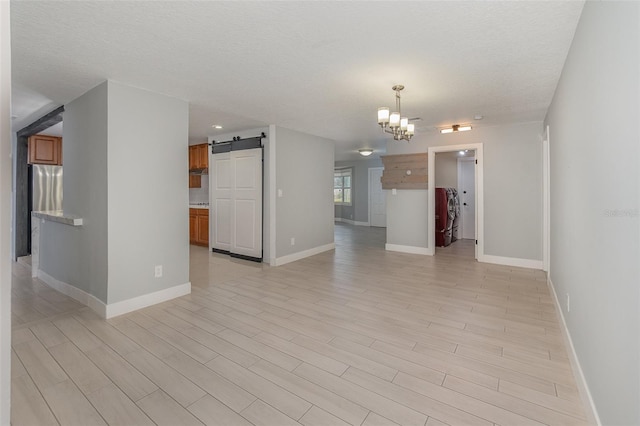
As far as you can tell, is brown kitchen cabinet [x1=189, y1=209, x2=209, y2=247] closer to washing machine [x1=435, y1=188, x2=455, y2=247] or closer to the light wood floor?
the light wood floor

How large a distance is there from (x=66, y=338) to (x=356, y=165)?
964cm

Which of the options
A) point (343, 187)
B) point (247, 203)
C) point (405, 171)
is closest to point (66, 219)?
point (247, 203)

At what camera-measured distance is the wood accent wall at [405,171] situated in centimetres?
589

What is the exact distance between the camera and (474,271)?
15.3 feet

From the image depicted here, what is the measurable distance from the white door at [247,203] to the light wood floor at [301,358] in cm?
154

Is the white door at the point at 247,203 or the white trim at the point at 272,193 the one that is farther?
the white door at the point at 247,203

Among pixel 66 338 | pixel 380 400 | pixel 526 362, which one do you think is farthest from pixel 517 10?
pixel 66 338

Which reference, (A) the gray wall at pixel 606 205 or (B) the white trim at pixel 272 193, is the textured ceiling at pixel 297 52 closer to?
(A) the gray wall at pixel 606 205

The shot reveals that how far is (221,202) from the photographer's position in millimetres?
5984

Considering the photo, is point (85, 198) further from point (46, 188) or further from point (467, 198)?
point (467, 198)

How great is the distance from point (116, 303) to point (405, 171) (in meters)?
5.01

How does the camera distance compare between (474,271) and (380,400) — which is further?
(474,271)

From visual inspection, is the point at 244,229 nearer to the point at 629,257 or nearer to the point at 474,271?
the point at 474,271

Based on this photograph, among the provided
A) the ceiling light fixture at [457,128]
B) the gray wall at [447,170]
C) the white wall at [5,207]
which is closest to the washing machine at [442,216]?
the gray wall at [447,170]
